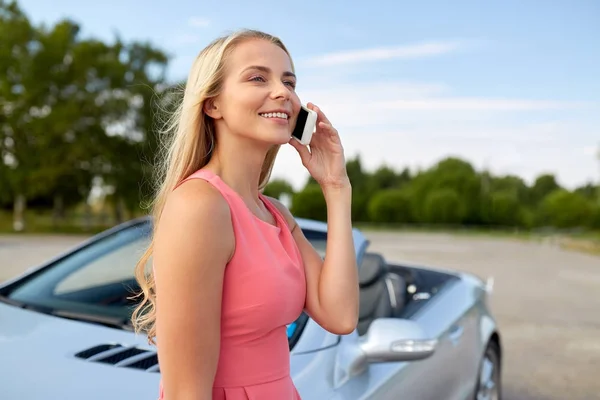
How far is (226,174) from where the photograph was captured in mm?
1437

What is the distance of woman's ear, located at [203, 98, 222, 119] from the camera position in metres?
1.44

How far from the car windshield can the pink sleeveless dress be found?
1430 millimetres

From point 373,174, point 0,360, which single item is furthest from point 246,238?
point 373,174

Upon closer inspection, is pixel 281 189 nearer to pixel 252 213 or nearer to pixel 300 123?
pixel 300 123

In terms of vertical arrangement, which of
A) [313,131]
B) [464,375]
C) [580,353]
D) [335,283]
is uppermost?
[313,131]

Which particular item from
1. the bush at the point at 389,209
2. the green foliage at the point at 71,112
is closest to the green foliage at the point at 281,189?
the green foliage at the point at 71,112

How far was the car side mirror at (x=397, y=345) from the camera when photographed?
8.22ft

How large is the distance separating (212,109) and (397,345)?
1412mm

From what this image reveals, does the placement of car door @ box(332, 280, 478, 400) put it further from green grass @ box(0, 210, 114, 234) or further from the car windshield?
green grass @ box(0, 210, 114, 234)

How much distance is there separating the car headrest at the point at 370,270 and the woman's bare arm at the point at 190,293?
2.47 metres

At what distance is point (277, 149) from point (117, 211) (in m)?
38.7

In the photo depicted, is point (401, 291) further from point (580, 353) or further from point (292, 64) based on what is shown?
point (580, 353)

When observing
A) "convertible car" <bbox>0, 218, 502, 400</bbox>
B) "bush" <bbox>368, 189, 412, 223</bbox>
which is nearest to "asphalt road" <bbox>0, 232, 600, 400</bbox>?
"convertible car" <bbox>0, 218, 502, 400</bbox>

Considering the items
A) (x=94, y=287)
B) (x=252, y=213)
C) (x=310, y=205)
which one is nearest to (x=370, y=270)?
(x=94, y=287)
